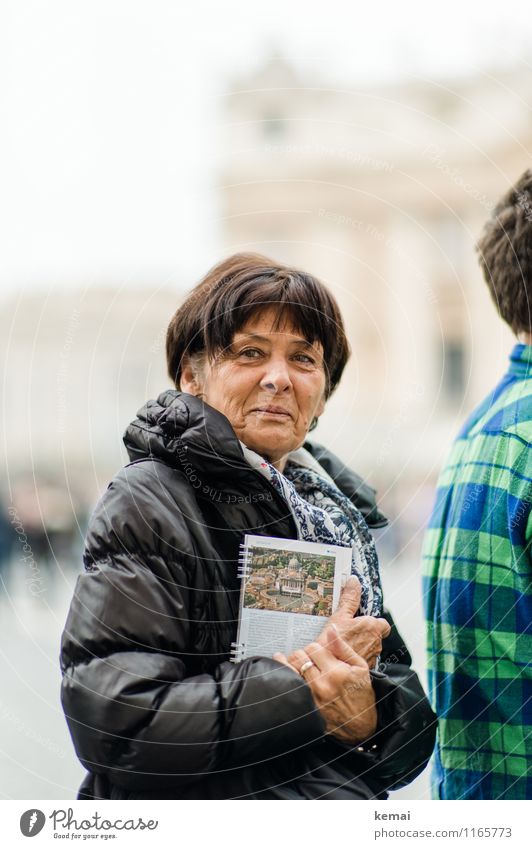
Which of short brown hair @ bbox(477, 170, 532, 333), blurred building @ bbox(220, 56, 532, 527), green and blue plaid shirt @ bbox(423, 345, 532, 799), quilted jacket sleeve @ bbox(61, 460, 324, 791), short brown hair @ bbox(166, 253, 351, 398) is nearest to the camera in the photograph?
quilted jacket sleeve @ bbox(61, 460, 324, 791)

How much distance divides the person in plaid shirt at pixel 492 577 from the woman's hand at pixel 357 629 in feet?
0.81

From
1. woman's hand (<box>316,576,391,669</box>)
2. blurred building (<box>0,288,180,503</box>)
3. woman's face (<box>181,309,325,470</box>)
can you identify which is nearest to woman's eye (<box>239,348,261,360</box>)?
woman's face (<box>181,309,325,470</box>)

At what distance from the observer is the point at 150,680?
1212 mm

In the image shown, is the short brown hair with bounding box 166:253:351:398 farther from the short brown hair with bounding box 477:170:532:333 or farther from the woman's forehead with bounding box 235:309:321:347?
the short brown hair with bounding box 477:170:532:333

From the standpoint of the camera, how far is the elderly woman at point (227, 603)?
1.23 m

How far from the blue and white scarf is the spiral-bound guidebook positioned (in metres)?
0.04

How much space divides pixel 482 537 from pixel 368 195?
3.40ft

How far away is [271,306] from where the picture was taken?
1438mm

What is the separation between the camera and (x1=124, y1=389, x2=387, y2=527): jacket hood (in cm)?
133

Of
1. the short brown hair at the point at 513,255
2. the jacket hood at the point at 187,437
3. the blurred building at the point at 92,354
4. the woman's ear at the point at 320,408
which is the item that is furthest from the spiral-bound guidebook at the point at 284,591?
the short brown hair at the point at 513,255

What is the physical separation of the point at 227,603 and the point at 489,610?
0.52 m

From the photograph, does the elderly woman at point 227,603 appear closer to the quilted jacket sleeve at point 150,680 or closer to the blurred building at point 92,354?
the quilted jacket sleeve at point 150,680

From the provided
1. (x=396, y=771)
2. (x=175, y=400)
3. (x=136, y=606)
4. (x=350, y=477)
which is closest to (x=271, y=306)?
(x=175, y=400)

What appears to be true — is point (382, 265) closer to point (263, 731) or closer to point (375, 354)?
point (375, 354)
